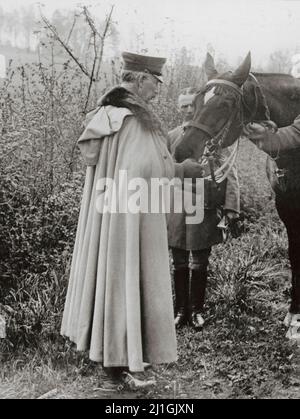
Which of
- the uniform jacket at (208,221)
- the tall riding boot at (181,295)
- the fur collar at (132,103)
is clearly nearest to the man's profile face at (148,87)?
the fur collar at (132,103)

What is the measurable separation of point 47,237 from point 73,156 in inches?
42.3

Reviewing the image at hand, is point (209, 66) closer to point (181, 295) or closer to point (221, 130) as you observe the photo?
point (221, 130)

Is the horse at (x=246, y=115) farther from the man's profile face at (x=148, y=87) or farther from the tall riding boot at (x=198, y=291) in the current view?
the tall riding boot at (x=198, y=291)

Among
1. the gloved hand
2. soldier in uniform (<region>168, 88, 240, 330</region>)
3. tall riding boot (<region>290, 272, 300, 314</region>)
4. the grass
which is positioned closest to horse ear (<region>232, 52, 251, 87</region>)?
the gloved hand

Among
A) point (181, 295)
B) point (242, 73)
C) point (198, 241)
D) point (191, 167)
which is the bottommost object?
point (181, 295)

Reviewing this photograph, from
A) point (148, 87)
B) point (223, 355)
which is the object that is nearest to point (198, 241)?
point (223, 355)

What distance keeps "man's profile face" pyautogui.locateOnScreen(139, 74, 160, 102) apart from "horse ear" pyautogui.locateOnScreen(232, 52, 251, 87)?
840 mm

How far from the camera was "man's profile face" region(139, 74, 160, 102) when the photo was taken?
4.28 meters

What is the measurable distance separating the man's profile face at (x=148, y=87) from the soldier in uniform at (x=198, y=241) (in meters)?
1.38

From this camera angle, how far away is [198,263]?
5.84 m

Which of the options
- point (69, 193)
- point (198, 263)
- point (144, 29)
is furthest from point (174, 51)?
point (198, 263)

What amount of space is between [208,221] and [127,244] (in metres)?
1.72

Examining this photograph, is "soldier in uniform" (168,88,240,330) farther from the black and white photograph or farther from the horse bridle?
the horse bridle

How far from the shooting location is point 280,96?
5266 mm
